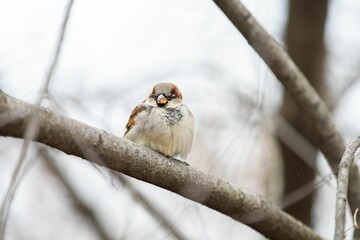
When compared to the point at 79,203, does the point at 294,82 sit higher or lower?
higher

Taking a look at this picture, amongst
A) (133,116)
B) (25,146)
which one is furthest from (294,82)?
(25,146)

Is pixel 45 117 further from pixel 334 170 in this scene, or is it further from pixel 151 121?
pixel 334 170

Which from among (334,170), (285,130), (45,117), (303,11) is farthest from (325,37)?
(45,117)

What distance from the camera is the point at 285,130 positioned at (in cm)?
486

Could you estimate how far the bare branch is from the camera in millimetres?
1865

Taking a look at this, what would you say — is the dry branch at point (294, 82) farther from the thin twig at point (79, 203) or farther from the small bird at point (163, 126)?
the thin twig at point (79, 203)

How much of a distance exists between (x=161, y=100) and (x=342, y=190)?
1.68 metres

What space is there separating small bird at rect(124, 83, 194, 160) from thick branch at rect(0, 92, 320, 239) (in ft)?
0.98

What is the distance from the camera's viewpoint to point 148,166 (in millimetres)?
2699

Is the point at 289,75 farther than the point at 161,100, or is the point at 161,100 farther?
the point at 161,100

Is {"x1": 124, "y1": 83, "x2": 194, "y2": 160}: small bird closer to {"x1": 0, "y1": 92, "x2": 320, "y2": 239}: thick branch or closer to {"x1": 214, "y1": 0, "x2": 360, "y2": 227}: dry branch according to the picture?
{"x1": 0, "y1": 92, "x2": 320, "y2": 239}: thick branch

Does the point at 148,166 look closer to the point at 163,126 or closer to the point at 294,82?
the point at 163,126

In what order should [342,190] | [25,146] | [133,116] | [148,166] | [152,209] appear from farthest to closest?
[152,209], [133,116], [148,166], [342,190], [25,146]

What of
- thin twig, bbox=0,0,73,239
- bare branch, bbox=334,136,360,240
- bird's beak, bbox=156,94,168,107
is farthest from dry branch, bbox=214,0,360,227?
thin twig, bbox=0,0,73,239
